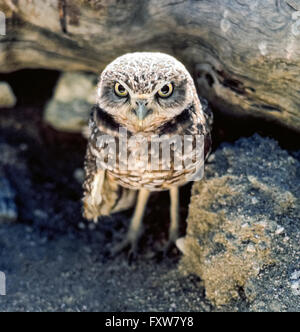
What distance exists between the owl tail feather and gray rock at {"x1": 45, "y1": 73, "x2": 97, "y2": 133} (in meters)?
0.87

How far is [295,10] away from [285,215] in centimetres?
113

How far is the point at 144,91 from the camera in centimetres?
211

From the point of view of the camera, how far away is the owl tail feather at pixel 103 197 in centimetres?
275

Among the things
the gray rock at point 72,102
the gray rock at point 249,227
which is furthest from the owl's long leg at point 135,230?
the gray rock at point 72,102

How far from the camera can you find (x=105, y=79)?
7.39 ft

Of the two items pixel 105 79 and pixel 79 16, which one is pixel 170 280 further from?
pixel 79 16

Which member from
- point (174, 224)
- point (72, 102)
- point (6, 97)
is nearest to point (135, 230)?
point (174, 224)

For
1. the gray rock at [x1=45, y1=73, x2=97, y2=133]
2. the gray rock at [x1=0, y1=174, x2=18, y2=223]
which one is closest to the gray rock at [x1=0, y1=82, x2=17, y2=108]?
the gray rock at [x1=45, y1=73, x2=97, y2=133]

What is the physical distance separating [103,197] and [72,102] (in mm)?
1096

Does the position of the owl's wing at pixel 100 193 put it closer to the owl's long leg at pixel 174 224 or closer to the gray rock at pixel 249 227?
the owl's long leg at pixel 174 224

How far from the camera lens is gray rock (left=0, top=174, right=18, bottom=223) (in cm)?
330

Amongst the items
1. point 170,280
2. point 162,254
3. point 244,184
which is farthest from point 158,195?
point 244,184

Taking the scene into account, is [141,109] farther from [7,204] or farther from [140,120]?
[7,204]

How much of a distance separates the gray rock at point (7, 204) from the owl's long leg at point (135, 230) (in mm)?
832
